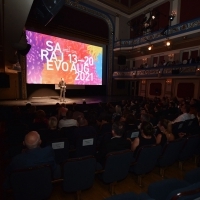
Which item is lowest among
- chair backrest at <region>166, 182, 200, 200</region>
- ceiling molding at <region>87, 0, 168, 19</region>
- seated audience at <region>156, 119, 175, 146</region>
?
seated audience at <region>156, 119, 175, 146</region>

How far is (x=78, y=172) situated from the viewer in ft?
6.34

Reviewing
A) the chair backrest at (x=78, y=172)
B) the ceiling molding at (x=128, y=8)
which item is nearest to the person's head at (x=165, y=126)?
the chair backrest at (x=78, y=172)

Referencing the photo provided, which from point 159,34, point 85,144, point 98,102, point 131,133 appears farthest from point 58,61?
point 85,144

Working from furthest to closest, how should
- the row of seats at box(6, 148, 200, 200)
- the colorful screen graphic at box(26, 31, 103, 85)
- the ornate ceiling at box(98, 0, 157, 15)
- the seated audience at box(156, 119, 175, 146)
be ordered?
the ornate ceiling at box(98, 0, 157, 15) → the colorful screen graphic at box(26, 31, 103, 85) → the seated audience at box(156, 119, 175, 146) → the row of seats at box(6, 148, 200, 200)

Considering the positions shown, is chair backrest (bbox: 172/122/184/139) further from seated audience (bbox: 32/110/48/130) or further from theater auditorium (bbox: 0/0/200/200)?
seated audience (bbox: 32/110/48/130)

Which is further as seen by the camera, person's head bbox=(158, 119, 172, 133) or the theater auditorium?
person's head bbox=(158, 119, 172, 133)

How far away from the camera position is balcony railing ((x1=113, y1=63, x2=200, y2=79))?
37.3 ft

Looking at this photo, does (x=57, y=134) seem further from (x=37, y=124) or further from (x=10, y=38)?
(x=10, y=38)

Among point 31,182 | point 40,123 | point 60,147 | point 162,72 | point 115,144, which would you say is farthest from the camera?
point 162,72

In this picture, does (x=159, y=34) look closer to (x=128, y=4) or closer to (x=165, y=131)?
(x=128, y=4)

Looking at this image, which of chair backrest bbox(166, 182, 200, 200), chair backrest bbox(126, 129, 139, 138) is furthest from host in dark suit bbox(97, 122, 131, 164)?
chair backrest bbox(166, 182, 200, 200)

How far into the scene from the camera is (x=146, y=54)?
54.6 feet

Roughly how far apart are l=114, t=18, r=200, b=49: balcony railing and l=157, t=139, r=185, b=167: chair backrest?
1058 centimetres

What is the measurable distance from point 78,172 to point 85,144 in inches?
36.1
